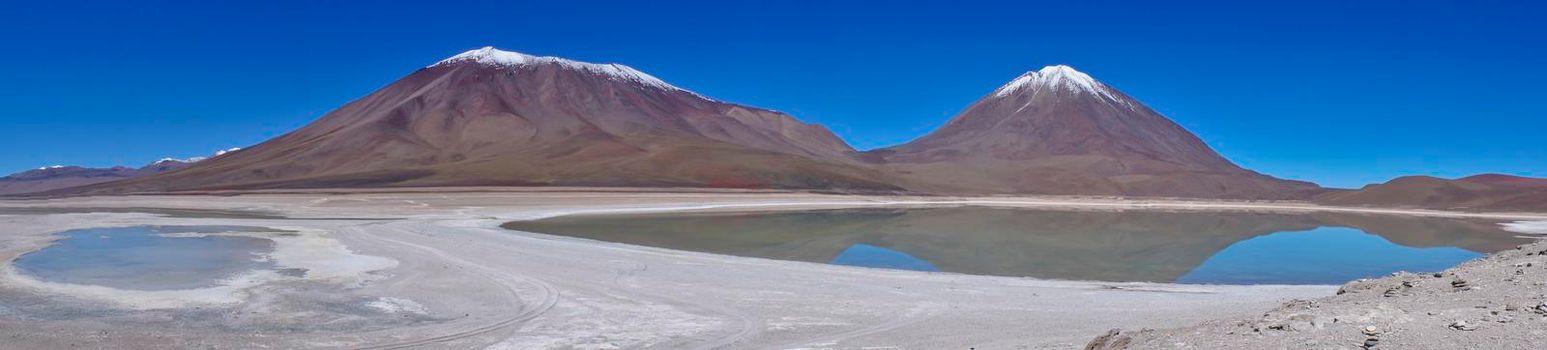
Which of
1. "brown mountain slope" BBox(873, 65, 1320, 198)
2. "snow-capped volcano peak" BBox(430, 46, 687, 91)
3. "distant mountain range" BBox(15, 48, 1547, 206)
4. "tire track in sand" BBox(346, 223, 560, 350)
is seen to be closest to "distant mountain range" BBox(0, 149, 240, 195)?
"distant mountain range" BBox(15, 48, 1547, 206)

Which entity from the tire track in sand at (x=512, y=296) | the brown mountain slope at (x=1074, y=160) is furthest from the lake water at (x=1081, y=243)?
the brown mountain slope at (x=1074, y=160)

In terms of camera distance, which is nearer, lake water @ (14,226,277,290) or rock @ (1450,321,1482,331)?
rock @ (1450,321,1482,331)

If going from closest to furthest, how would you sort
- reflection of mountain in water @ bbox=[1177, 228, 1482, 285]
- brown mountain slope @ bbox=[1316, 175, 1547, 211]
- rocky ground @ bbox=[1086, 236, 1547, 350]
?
rocky ground @ bbox=[1086, 236, 1547, 350], reflection of mountain in water @ bbox=[1177, 228, 1482, 285], brown mountain slope @ bbox=[1316, 175, 1547, 211]

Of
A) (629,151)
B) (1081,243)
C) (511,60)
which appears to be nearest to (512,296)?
(1081,243)

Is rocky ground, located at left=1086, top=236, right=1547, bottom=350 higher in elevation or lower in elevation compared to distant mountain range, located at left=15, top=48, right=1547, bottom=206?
lower

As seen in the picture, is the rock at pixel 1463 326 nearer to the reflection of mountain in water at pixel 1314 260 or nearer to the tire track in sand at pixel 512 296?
the tire track in sand at pixel 512 296

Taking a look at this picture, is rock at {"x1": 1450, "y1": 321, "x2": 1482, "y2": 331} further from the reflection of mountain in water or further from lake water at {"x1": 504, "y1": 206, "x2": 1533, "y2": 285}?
the reflection of mountain in water
